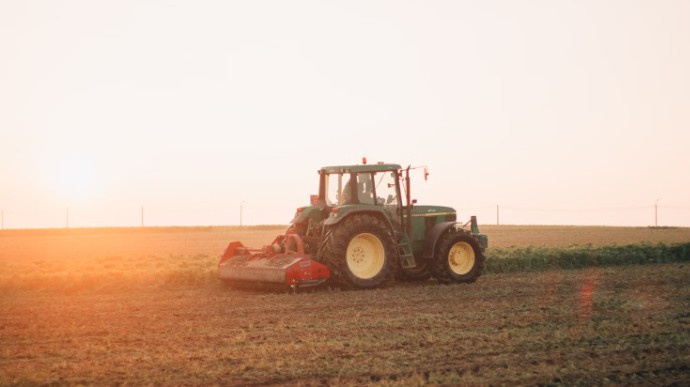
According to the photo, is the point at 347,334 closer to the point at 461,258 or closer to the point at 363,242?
the point at 363,242

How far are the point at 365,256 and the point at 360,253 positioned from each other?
0.44 feet

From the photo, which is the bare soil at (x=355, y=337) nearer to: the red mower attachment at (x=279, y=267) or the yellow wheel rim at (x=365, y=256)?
the red mower attachment at (x=279, y=267)

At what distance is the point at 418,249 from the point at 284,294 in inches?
→ 131

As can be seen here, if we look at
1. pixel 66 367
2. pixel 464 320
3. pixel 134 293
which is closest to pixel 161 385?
pixel 66 367

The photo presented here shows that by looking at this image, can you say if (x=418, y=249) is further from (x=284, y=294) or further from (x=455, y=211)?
(x=284, y=294)

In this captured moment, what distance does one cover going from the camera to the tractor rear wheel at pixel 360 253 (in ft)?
47.4

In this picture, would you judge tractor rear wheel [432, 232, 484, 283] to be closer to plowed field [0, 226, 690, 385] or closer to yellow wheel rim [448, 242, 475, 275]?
yellow wheel rim [448, 242, 475, 275]

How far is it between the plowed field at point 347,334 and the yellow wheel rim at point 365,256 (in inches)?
22.6

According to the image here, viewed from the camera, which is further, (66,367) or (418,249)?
(418,249)

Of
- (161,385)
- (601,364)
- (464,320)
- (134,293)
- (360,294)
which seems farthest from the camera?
(134,293)

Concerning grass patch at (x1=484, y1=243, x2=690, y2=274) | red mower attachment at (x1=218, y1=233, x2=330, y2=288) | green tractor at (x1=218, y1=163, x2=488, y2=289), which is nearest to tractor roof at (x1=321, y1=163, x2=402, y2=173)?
green tractor at (x1=218, y1=163, x2=488, y2=289)

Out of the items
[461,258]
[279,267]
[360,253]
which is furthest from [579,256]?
[279,267]

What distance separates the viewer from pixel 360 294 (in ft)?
46.0

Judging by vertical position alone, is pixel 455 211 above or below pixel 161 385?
above
